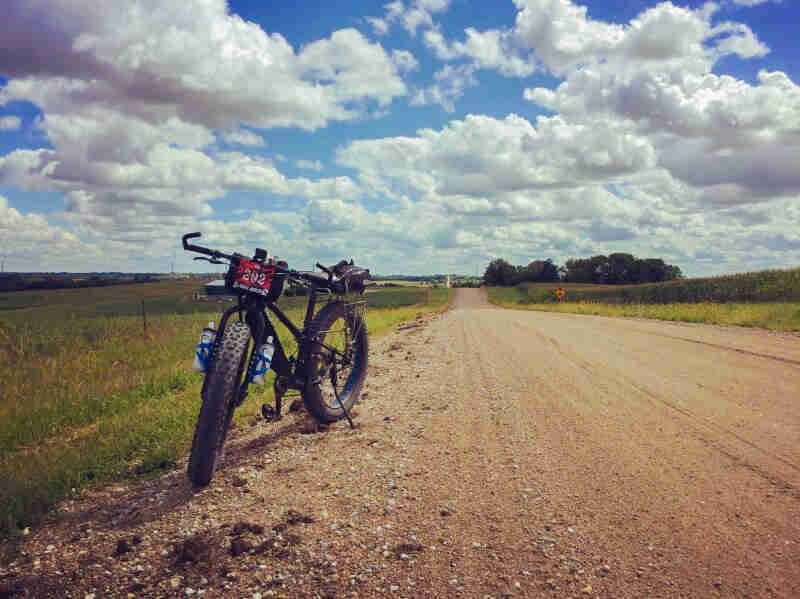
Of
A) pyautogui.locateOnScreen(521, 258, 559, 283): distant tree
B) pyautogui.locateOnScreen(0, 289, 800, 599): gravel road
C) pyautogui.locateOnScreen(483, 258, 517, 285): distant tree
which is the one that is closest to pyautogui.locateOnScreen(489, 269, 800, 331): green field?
pyautogui.locateOnScreen(0, 289, 800, 599): gravel road

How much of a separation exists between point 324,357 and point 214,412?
180cm

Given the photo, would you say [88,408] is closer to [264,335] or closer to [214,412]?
[264,335]

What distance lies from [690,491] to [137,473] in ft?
14.8

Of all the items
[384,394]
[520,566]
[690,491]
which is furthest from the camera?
[384,394]

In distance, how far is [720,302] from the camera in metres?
31.3

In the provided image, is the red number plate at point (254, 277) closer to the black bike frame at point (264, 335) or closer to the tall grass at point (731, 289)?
the black bike frame at point (264, 335)

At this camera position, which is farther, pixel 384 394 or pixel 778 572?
pixel 384 394

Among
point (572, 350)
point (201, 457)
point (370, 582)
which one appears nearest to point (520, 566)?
point (370, 582)

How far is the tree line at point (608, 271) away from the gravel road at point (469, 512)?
8156 centimetres

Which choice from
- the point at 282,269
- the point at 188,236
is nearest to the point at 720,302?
the point at 282,269

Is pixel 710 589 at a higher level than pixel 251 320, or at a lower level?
lower

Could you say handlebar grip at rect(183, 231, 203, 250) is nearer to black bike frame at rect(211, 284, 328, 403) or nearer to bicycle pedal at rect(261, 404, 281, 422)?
black bike frame at rect(211, 284, 328, 403)

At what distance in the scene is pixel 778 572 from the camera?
265 centimetres

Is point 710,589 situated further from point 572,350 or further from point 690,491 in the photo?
point 572,350
